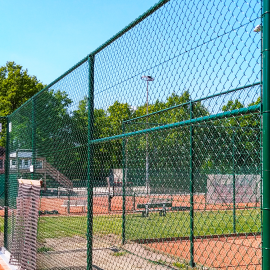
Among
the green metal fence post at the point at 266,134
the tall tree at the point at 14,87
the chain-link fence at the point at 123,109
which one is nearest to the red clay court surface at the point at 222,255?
the chain-link fence at the point at 123,109

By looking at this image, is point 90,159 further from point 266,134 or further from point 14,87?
point 14,87

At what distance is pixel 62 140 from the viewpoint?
5.80m

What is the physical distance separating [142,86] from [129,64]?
1.16 feet

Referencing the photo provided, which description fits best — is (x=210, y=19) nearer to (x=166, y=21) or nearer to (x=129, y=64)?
(x=166, y=21)

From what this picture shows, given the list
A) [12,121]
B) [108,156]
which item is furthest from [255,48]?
[12,121]

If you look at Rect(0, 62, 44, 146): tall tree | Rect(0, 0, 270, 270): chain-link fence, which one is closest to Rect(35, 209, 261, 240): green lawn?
Rect(0, 0, 270, 270): chain-link fence

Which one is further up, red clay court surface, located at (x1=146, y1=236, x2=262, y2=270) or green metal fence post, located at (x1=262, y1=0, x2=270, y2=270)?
green metal fence post, located at (x1=262, y1=0, x2=270, y2=270)

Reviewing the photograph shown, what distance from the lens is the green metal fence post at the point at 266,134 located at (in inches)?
82.5

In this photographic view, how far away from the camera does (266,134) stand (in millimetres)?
2125

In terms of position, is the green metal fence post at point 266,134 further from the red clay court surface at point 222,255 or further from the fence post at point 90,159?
the red clay court surface at point 222,255

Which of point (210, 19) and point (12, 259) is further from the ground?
point (210, 19)

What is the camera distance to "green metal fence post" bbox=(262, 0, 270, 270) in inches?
82.5

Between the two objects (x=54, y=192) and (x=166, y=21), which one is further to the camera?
(x=54, y=192)

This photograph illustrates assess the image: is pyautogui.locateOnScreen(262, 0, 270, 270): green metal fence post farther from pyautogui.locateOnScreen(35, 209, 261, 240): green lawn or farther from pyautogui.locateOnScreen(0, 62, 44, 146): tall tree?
pyautogui.locateOnScreen(0, 62, 44, 146): tall tree
